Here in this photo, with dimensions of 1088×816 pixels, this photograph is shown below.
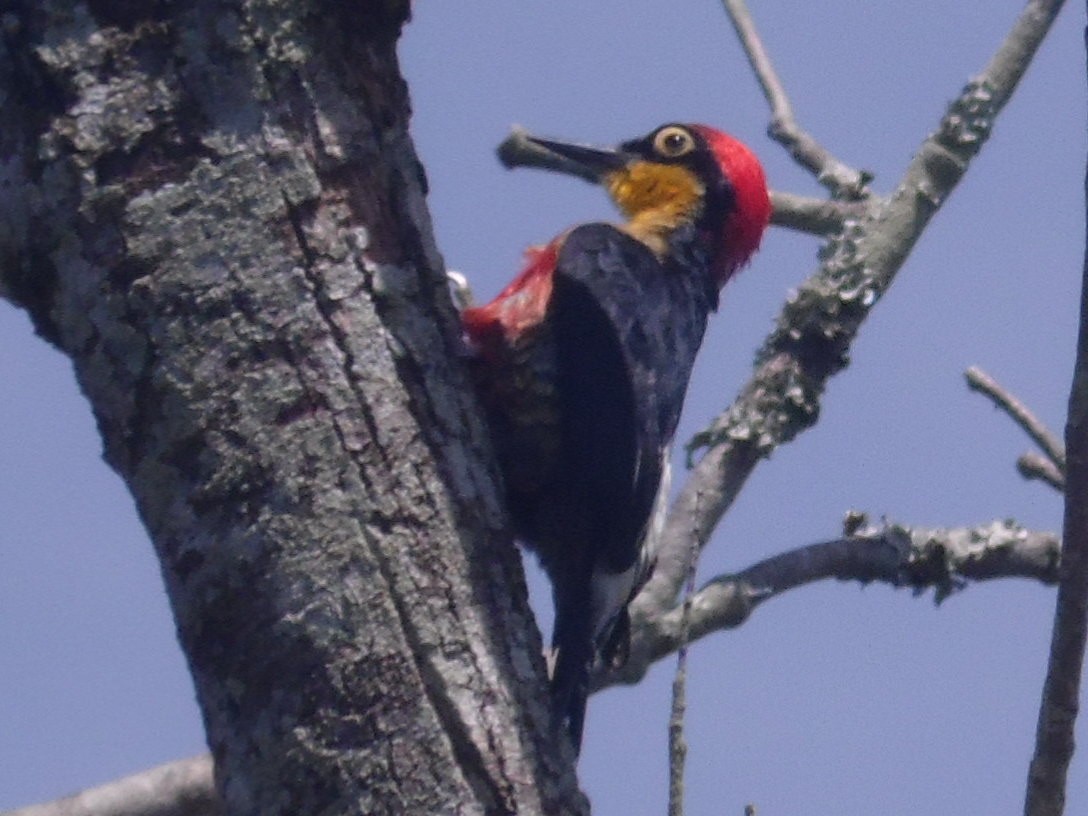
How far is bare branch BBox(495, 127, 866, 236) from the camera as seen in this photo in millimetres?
5086

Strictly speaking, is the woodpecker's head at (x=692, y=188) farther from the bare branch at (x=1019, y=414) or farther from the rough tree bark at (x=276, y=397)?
the rough tree bark at (x=276, y=397)

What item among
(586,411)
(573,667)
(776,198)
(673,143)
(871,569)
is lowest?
(573,667)

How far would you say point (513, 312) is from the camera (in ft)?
12.9

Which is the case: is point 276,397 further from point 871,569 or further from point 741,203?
A: point 741,203

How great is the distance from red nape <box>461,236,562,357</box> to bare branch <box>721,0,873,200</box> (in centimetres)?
121

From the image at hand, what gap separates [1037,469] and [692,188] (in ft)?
4.38

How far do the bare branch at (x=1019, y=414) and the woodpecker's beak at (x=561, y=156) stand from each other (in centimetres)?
146

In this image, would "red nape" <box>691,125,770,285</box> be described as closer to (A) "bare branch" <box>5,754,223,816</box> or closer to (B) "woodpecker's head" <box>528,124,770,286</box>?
(B) "woodpecker's head" <box>528,124,770,286</box>

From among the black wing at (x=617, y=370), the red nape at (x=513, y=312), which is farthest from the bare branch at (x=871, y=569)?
the red nape at (x=513, y=312)

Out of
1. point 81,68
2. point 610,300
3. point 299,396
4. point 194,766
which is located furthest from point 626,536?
point 81,68

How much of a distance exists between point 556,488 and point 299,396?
1300mm

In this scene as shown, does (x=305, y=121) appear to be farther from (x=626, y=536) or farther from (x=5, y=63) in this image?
(x=626, y=536)

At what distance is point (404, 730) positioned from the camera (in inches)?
91.2

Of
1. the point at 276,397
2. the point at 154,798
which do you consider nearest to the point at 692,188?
the point at 154,798
